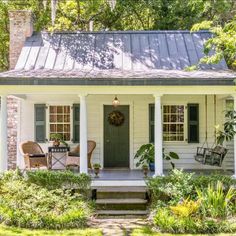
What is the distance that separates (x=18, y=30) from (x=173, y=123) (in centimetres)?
606

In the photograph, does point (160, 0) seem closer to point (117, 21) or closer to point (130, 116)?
point (117, 21)

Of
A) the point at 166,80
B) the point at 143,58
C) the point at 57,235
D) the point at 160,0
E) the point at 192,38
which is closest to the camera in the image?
the point at 57,235

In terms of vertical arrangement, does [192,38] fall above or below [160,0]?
below

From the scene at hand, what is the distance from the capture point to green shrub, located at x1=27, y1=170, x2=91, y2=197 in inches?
329

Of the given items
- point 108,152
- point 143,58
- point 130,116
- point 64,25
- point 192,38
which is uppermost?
point 64,25

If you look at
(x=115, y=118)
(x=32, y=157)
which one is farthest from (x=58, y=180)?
(x=115, y=118)

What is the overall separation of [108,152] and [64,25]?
363 inches

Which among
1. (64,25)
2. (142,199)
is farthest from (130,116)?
(64,25)

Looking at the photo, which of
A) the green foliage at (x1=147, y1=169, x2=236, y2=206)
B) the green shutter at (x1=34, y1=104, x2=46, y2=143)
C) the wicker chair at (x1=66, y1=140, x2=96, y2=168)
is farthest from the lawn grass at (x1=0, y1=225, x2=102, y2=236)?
the green shutter at (x1=34, y1=104, x2=46, y2=143)

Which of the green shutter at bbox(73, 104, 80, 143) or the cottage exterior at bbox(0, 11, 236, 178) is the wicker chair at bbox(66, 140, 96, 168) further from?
the cottage exterior at bbox(0, 11, 236, 178)

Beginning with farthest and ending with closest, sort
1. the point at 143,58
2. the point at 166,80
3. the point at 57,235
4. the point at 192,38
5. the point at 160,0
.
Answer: the point at 160,0 < the point at 192,38 < the point at 143,58 < the point at 166,80 < the point at 57,235

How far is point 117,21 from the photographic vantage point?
19.1m

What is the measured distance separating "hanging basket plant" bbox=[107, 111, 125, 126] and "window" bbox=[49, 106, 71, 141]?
4.29 ft

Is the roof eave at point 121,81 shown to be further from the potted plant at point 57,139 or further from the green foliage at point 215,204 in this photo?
the potted plant at point 57,139
